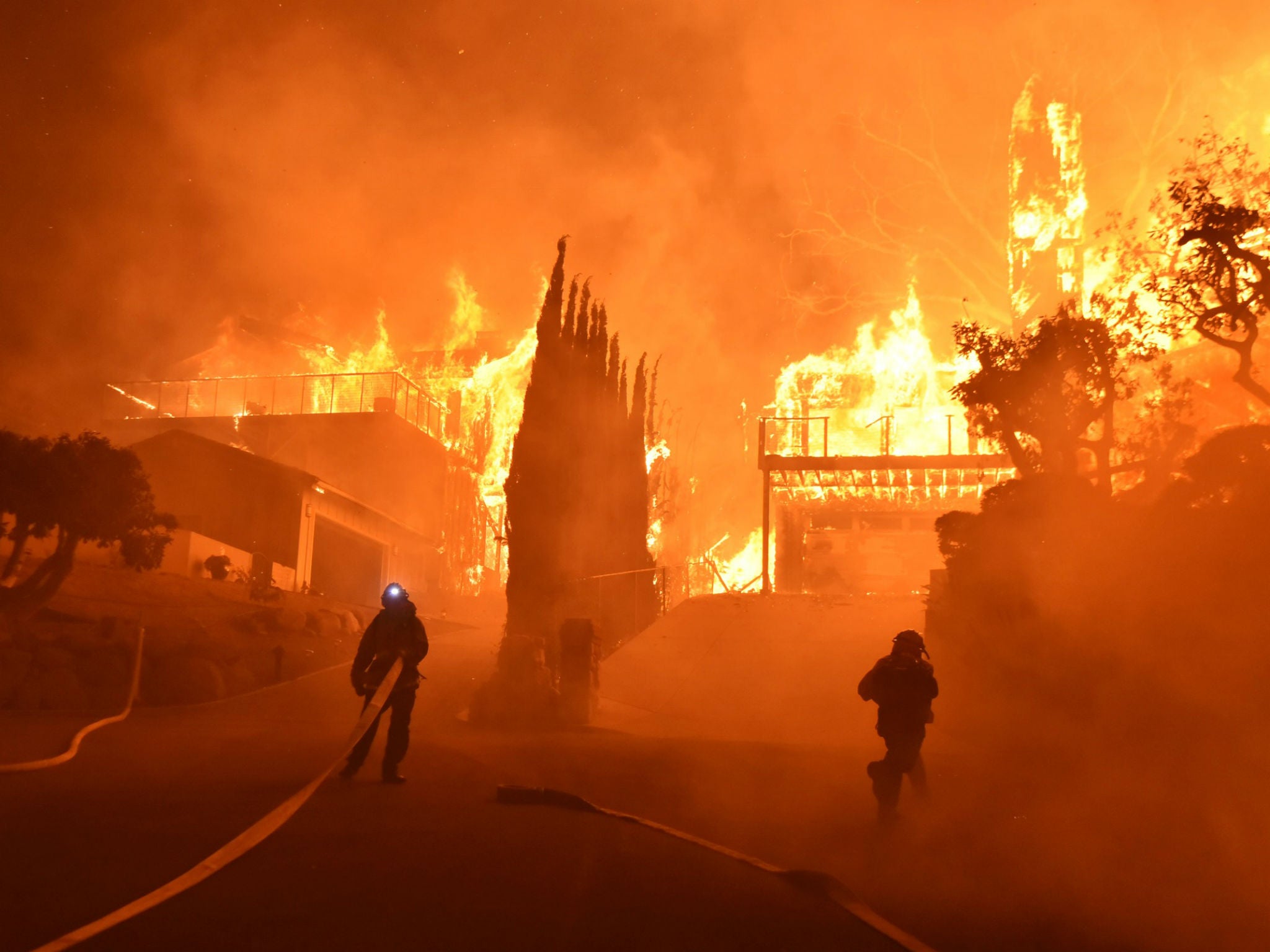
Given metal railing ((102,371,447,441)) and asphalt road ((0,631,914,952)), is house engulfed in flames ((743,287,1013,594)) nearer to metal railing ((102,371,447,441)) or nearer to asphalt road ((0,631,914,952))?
metal railing ((102,371,447,441))

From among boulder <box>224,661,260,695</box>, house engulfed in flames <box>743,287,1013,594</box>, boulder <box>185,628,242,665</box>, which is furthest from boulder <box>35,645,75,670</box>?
house engulfed in flames <box>743,287,1013,594</box>

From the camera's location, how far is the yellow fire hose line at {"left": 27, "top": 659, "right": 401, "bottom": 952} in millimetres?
4367

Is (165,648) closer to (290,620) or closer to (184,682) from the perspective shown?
(184,682)

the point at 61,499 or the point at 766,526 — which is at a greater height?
the point at 766,526

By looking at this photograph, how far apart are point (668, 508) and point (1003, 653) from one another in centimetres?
4137

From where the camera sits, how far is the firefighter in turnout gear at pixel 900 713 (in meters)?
8.59

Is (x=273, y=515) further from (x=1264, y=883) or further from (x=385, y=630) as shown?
(x=1264, y=883)

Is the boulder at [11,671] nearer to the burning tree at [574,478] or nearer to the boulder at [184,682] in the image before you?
the boulder at [184,682]

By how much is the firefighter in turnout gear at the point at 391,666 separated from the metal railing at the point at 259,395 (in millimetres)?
37073

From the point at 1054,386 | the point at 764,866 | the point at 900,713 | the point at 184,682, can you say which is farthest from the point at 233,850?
the point at 1054,386

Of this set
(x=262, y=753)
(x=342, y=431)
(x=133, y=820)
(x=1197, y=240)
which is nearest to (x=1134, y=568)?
(x=1197, y=240)

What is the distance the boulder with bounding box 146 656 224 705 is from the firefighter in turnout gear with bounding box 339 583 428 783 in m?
8.99

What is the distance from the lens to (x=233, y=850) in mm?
5969

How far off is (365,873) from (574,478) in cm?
1876
